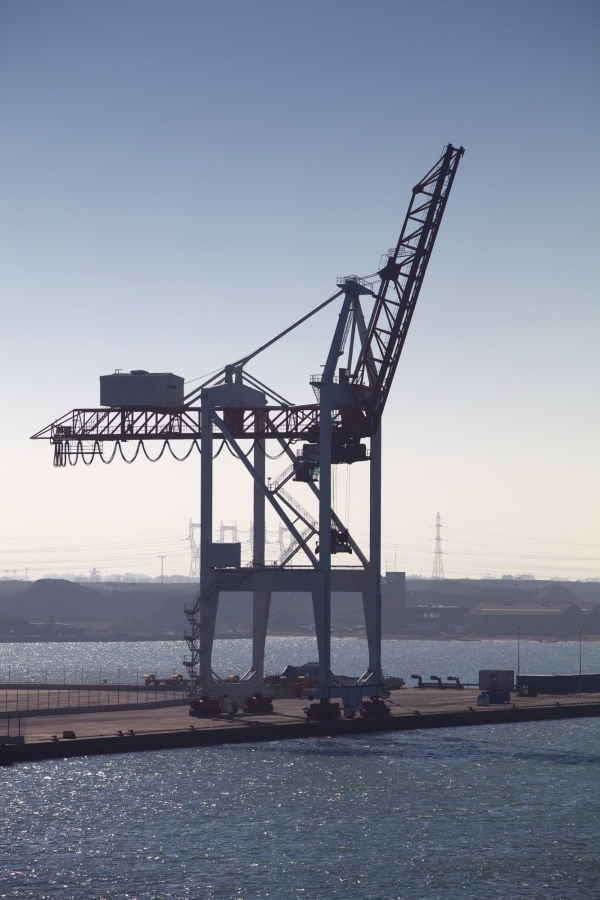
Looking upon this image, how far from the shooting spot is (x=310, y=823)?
50531 millimetres

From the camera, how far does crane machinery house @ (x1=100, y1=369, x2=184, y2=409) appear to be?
81.5 meters

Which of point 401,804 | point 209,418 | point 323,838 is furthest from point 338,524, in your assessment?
point 323,838

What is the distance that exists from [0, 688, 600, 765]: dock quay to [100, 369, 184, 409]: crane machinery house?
19.9 m

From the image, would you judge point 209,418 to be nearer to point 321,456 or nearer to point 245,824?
point 321,456

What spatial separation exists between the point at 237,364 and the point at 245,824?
37.0 meters

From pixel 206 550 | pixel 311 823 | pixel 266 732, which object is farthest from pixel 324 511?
pixel 311 823

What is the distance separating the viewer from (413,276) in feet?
250

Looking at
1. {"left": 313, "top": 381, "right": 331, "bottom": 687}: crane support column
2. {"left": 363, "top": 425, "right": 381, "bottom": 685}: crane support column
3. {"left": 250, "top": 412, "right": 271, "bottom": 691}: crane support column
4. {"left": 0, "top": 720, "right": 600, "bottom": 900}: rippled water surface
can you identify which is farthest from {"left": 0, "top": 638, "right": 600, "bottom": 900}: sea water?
{"left": 250, "top": 412, "right": 271, "bottom": 691}: crane support column

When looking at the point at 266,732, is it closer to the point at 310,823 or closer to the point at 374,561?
the point at 374,561

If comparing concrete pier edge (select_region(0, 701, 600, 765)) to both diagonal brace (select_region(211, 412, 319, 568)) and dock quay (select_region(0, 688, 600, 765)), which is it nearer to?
dock quay (select_region(0, 688, 600, 765))

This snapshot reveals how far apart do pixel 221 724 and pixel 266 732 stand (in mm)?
2894

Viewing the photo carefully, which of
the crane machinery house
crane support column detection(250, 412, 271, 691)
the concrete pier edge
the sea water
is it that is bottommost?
the sea water

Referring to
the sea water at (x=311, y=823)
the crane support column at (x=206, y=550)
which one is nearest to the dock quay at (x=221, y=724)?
the sea water at (x=311, y=823)

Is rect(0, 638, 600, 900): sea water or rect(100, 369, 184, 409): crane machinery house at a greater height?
rect(100, 369, 184, 409): crane machinery house
